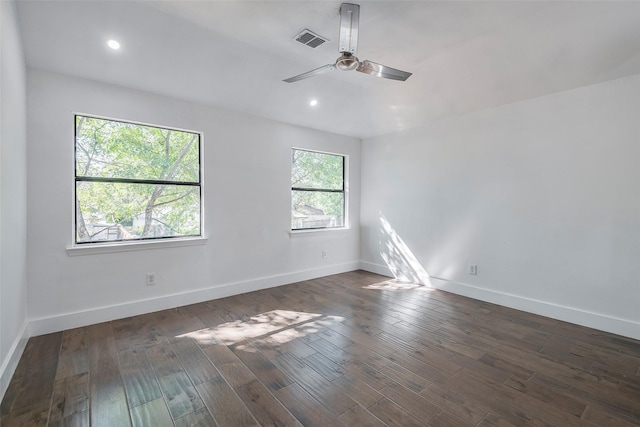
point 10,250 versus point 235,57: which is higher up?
point 235,57

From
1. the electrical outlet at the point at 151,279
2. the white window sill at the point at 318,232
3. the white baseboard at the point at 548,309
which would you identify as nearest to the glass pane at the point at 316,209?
Result: the white window sill at the point at 318,232

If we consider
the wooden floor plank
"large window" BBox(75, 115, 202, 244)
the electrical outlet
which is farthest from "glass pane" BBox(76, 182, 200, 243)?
the wooden floor plank

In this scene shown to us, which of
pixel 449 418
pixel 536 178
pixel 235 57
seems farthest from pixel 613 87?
pixel 235 57

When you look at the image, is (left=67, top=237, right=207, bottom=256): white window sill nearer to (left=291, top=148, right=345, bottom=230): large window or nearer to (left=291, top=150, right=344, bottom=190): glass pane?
(left=291, top=148, right=345, bottom=230): large window

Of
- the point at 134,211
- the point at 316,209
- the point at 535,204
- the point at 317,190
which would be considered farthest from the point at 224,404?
the point at 535,204

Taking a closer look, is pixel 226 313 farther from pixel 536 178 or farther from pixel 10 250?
pixel 536 178

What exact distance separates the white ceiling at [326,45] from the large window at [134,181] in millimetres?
538

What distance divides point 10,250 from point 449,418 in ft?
10.5

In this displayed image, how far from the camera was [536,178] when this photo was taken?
3.52 metres

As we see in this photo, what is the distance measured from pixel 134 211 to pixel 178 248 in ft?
2.11

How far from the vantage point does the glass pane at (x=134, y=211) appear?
3.13 metres

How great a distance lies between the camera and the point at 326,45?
2.93 m

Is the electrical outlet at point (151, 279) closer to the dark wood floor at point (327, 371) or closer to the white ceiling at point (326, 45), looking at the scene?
the dark wood floor at point (327, 371)

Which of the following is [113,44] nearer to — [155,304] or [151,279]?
[151,279]
